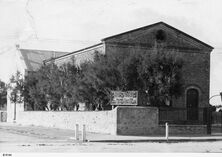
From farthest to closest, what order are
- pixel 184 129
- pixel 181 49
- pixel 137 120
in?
pixel 181 49
pixel 184 129
pixel 137 120

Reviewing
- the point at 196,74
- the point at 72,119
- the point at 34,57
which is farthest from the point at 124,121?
the point at 34,57

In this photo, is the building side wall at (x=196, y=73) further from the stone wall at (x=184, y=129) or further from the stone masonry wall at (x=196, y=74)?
the stone wall at (x=184, y=129)

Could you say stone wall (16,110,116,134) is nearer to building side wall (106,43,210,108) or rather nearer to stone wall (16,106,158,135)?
stone wall (16,106,158,135)

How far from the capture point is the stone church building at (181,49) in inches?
1535

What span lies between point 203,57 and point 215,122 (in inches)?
369

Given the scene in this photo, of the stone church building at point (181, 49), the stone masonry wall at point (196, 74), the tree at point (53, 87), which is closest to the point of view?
the tree at point (53, 87)

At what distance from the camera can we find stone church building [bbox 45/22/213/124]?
39000 mm

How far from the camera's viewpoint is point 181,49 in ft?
135

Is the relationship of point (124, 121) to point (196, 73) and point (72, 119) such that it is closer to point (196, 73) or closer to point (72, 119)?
point (72, 119)

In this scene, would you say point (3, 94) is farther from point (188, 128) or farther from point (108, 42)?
point (188, 128)

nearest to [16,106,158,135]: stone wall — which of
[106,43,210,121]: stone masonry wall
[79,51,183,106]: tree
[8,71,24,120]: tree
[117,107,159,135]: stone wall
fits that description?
[117,107,159,135]: stone wall

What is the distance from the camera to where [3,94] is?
70562 millimetres

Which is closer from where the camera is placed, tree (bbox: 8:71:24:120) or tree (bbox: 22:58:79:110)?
tree (bbox: 22:58:79:110)

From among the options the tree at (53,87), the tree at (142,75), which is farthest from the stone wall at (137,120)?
the tree at (53,87)
